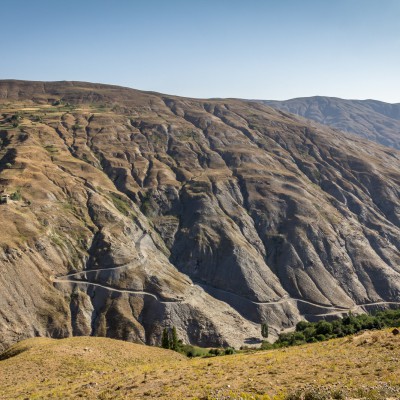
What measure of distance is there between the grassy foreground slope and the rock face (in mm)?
57262

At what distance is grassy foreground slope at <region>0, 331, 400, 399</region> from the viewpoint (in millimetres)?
23797

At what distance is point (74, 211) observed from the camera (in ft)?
449

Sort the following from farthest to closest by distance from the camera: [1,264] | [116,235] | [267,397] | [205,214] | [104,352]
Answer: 1. [205,214]
2. [116,235]
3. [1,264]
4. [104,352]
5. [267,397]

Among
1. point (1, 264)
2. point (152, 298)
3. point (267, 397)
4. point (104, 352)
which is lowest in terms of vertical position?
point (152, 298)

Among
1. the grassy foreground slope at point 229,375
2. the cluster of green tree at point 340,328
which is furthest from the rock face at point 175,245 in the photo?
the grassy foreground slope at point 229,375

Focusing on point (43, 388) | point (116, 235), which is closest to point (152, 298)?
point (116, 235)

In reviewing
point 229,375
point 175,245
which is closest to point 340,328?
point 229,375

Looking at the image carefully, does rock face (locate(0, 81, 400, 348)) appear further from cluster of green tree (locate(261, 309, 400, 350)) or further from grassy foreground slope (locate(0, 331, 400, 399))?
grassy foreground slope (locate(0, 331, 400, 399))

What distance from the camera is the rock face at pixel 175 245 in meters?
106

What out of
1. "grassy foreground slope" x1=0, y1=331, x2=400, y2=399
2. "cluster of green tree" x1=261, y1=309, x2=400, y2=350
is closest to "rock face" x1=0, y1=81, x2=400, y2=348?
"cluster of green tree" x1=261, y1=309, x2=400, y2=350

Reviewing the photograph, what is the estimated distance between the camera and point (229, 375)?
1160 inches

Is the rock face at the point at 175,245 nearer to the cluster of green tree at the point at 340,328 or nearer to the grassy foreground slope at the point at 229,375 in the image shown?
the cluster of green tree at the point at 340,328

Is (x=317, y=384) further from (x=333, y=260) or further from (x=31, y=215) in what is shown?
(x=333, y=260)

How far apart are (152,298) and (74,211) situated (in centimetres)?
4624
